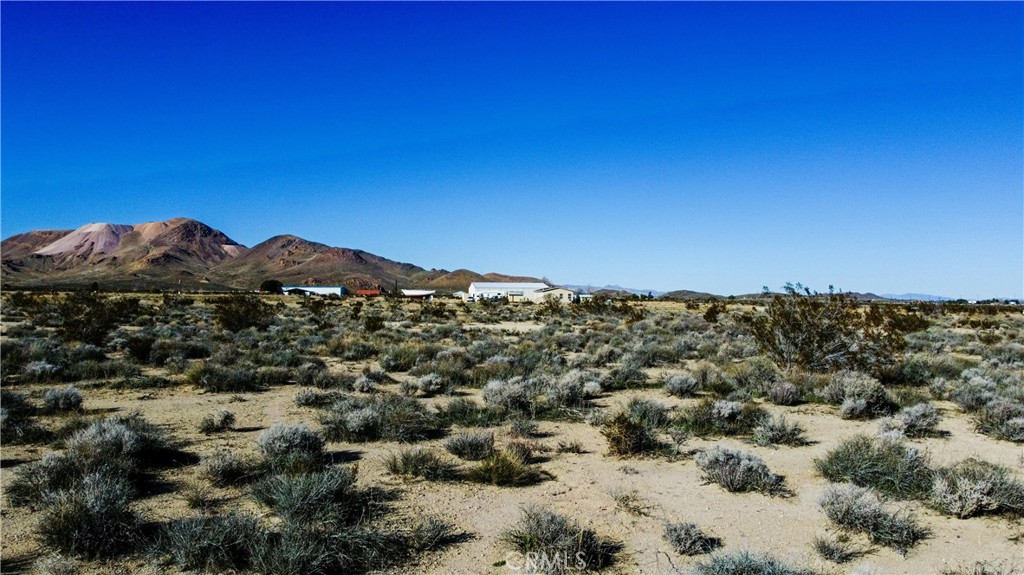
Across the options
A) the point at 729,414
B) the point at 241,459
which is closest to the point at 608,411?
the point at 729,414

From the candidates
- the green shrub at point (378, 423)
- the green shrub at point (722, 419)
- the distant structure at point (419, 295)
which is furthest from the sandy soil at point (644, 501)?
the distant structure at point (419, 295)

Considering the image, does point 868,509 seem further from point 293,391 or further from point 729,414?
point 293,391

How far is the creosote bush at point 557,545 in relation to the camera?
16.3ft

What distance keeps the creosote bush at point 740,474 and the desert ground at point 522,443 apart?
0.27 ft

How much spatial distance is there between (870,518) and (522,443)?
14.3 feet

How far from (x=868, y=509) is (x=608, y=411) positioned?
5451 mm

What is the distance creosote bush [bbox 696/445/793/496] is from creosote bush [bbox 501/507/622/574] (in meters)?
Result: 2.19

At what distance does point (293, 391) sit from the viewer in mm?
12734

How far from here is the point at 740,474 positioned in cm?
692

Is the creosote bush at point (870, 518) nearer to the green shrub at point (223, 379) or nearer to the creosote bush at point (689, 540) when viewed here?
the creosote bush at point (689, 540)

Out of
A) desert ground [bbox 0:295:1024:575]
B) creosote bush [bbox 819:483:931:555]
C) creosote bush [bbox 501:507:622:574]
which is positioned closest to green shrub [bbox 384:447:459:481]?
desert ground [bbox 0:295:1024:575]

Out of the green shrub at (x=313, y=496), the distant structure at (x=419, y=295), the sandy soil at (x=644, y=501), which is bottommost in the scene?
the sandy soil at (x=644, y=501)

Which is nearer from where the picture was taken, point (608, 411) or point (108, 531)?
point (108, 531)

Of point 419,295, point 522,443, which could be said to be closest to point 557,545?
point 522,443
